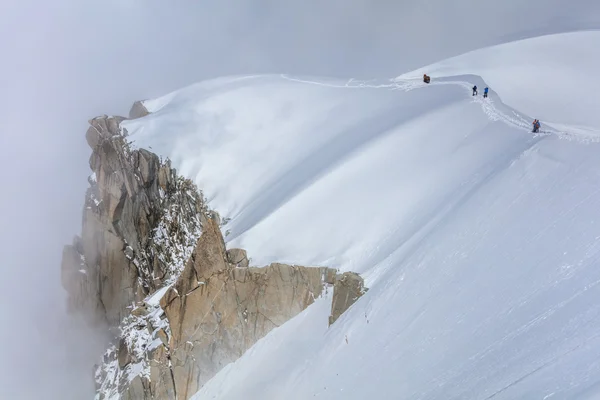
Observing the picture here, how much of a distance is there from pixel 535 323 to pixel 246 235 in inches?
627

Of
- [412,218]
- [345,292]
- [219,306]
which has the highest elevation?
[219,306]

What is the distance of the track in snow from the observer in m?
24.2

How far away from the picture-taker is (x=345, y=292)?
2388 cm

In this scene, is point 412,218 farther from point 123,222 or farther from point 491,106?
point 123,222

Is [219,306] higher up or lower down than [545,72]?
lower down

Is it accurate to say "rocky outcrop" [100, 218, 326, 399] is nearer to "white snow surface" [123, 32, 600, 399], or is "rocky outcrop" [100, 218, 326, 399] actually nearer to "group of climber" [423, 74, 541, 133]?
"white snow surface" [123, 32, 600, 399]

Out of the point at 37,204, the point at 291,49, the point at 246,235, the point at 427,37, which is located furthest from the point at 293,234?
the point at 291,49

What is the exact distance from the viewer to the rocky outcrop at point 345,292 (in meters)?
23.5

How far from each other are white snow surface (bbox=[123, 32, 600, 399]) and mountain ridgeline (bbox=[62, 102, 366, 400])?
992mm

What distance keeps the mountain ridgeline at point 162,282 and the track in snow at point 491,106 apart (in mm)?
10563

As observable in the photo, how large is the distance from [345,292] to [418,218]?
4.49m

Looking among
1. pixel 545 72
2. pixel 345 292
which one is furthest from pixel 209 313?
pixel 545 72

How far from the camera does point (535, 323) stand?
15.9m

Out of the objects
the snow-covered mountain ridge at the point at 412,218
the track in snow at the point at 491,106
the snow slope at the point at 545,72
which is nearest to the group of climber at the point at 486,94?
the track in snow at the point at 491,106
